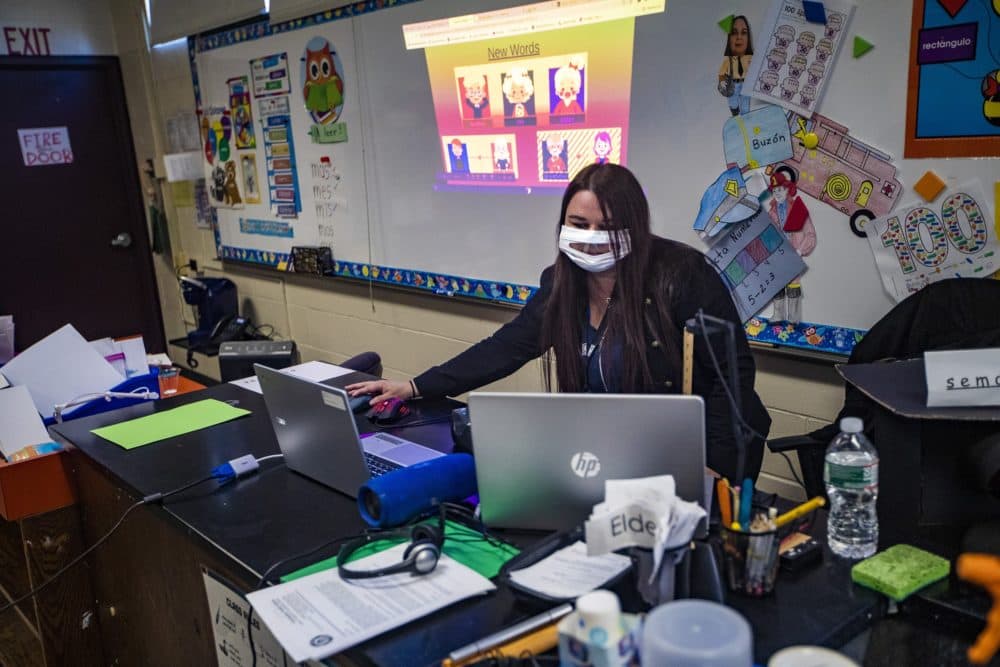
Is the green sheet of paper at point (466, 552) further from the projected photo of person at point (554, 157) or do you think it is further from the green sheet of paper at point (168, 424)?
the projected photo of person at point (554, 157)

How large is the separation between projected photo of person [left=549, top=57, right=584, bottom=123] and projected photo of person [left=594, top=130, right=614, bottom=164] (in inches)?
3.9

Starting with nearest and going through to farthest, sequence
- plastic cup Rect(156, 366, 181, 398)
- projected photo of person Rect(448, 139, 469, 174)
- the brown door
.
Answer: plastic cup Rect(156, 366, 181, 398) < projected photo of person Rect(448, 139, 469, 174) < the brown door

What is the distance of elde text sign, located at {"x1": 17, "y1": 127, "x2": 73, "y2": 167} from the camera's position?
16.3 ft

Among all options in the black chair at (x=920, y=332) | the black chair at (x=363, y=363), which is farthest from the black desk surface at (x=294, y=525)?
the black chair at (x=920, y=332)

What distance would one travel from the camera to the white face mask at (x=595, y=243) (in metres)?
1.81

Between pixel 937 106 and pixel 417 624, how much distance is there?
1.71m

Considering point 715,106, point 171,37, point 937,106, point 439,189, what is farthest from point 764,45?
point 171,37

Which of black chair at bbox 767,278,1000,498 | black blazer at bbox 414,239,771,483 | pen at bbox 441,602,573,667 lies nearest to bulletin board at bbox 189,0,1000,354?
black chair at bbox 767,278,1000,498

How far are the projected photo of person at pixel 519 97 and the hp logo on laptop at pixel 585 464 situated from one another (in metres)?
1.86

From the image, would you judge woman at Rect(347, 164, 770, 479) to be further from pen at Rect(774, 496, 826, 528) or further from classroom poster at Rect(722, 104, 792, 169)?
classroom poster at Rect(722, 104, 792, 169)

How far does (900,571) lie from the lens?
1.16m

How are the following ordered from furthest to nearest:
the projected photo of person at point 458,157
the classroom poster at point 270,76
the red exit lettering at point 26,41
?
the red exit lettering at point 26,41 → the classroom poster at point 270,76 → the projected photo of person at point 458,157

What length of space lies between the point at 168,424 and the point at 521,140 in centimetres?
156

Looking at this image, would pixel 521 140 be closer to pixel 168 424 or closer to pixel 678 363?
pixel 678 363
